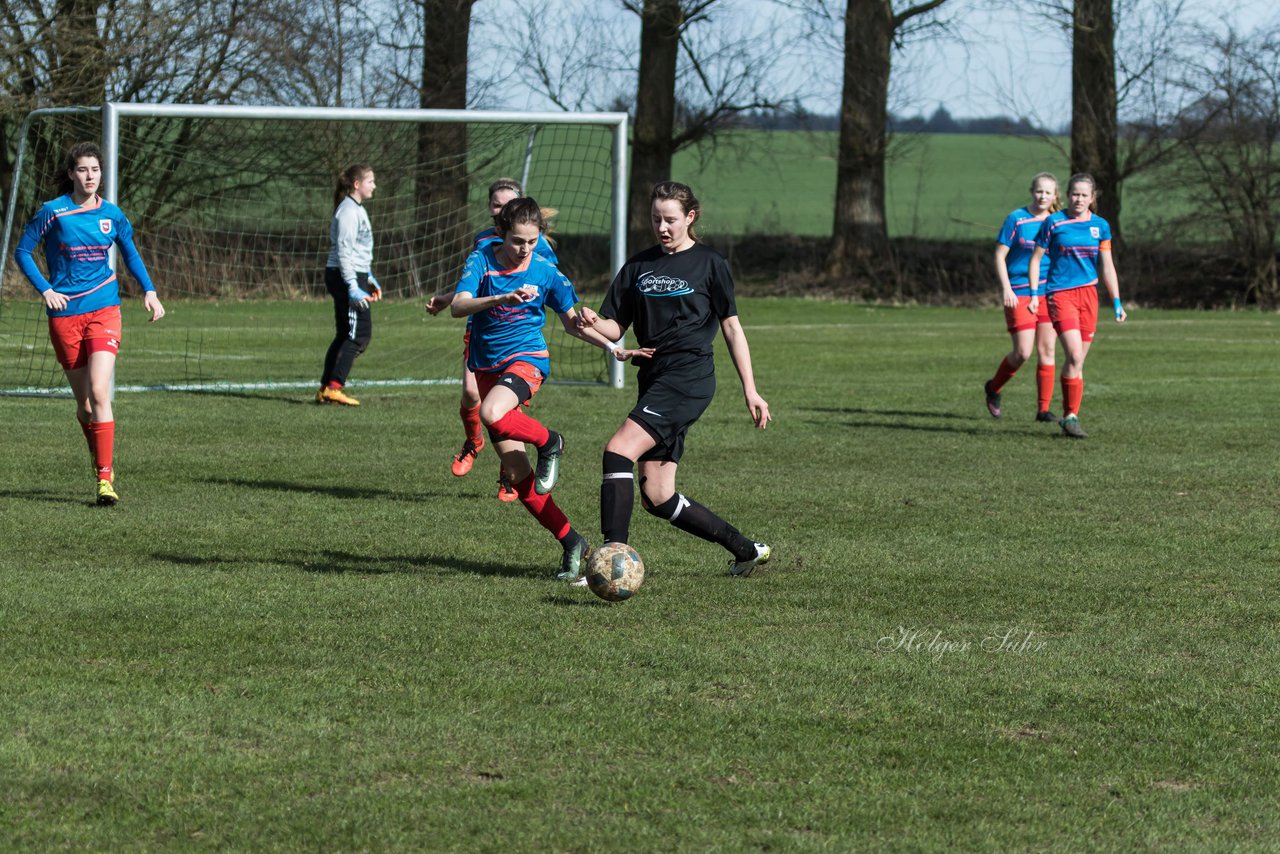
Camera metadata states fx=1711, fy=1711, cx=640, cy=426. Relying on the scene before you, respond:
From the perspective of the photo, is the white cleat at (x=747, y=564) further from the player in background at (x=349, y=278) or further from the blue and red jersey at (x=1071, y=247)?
the player in background at (x=349, y=278)

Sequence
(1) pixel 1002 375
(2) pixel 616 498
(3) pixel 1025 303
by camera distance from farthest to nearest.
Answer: (1) pixel 1002 375, (3) pixel 1025 303, (2) pixel 616 498

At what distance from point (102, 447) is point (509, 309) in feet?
8.10

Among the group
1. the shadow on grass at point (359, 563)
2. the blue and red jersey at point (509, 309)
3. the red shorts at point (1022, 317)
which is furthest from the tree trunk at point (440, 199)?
the shadow on grass at point (359, 563)

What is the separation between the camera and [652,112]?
1374 inches

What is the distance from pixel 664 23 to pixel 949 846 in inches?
1223

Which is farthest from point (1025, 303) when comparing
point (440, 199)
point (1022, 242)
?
point (440, 199)

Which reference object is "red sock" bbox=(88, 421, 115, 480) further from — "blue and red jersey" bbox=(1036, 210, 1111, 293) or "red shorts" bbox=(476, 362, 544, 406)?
"blue and red jersey" bbox=(1036, 210, 1111, 293)

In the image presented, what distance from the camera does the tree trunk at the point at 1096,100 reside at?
32.7 metres

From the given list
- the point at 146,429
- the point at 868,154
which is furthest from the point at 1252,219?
the point at 146,429

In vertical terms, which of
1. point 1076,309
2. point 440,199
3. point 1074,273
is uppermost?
point 440,199

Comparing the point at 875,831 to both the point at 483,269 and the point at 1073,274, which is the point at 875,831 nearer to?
the point at 483,269

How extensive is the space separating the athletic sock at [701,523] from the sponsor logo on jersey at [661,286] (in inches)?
32.3

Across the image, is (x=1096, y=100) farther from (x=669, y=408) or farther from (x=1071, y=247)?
(x=669, y=408)

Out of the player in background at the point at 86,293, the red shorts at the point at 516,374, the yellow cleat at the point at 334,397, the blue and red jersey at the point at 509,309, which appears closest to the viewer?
the blue and red jersey at the point at 509,309
